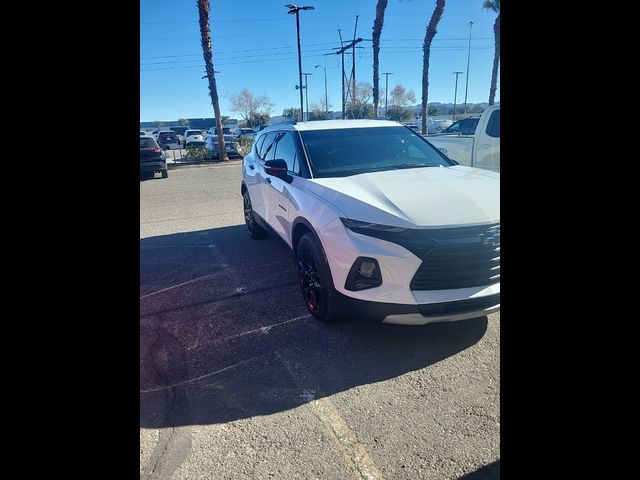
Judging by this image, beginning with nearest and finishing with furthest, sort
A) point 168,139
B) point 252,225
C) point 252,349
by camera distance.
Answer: point 252,349 < point 252,225 < point 168,139

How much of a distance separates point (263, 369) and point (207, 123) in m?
77.1

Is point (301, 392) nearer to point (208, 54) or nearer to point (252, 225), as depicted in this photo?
point (252, 225)

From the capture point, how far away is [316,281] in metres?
3.64

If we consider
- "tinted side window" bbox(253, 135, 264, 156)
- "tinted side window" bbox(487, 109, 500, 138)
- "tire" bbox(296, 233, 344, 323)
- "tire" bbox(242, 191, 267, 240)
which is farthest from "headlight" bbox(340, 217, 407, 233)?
"tinted side window" bbox(487, 109, 500, 138)

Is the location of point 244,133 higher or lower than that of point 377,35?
lower

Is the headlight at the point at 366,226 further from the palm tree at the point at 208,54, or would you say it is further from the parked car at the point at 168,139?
the parked car at the point at 168,139

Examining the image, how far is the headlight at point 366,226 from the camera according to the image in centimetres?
296

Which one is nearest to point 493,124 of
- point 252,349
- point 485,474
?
point 252,349

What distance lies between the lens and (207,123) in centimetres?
7481

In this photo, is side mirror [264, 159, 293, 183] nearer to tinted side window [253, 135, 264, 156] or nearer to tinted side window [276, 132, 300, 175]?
tinted side window [276, 132, 300, 175]

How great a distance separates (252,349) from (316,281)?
752 millimetres

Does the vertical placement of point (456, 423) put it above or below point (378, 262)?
below
